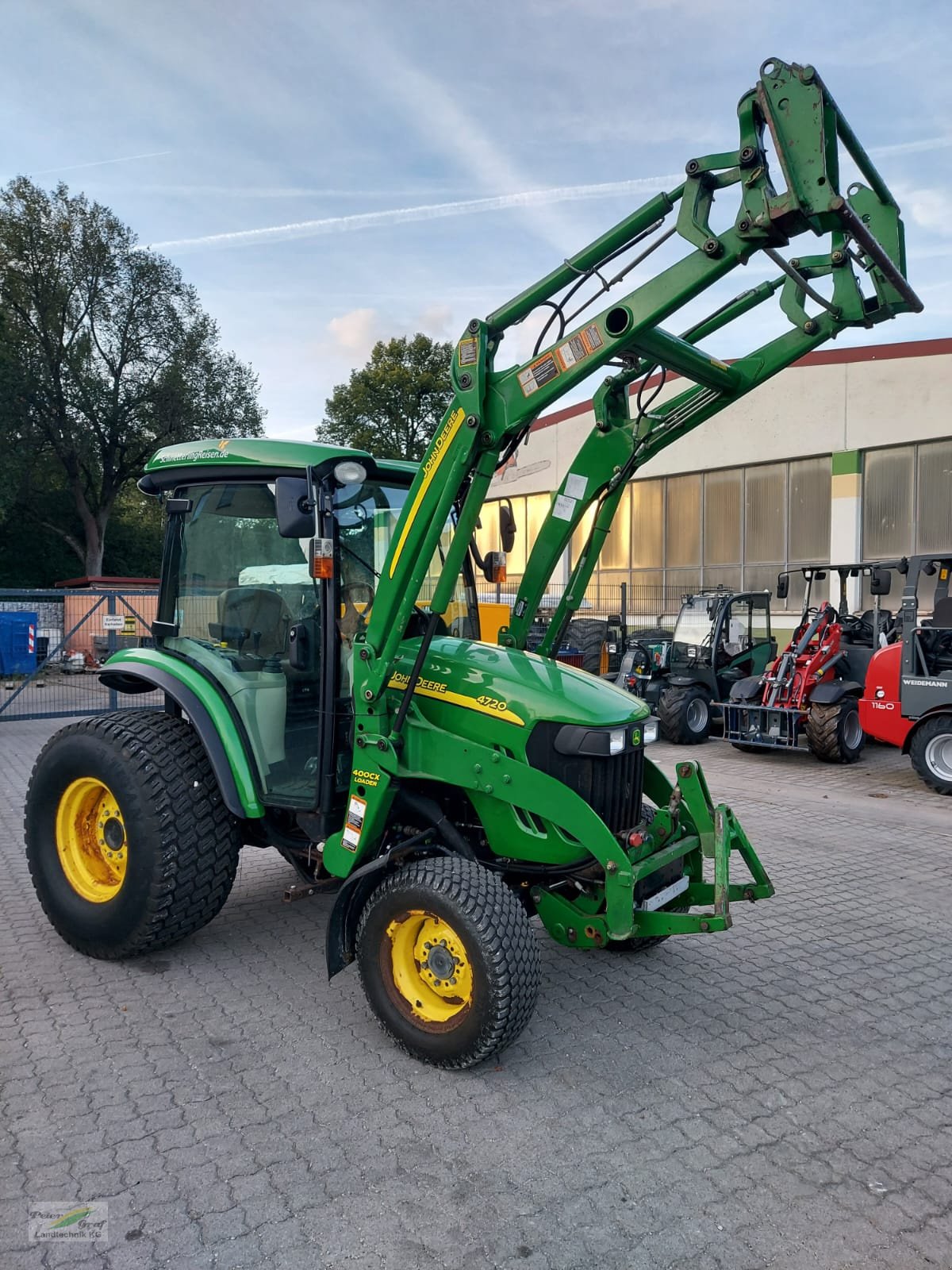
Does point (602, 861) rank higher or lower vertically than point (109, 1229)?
higher

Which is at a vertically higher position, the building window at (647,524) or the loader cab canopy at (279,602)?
the building window at (647,524)

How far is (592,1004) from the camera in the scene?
398cm

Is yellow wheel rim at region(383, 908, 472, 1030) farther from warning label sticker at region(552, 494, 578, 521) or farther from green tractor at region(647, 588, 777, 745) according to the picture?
green tractor at region(647, 588, 777, 745)

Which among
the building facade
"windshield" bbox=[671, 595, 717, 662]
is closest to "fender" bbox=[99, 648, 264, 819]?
"windshield" bbox=[671, 595, 717, 662]

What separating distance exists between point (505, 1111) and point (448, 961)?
0.54m

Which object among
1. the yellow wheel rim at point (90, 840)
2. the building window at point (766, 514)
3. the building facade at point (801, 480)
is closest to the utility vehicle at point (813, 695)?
the building facade at point (801, 480)

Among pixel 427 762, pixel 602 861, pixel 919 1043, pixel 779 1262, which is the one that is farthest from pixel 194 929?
pixel 919 1043

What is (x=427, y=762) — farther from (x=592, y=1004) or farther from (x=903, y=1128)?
(x=903, y=1128)

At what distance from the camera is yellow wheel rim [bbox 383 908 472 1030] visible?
3375 mm

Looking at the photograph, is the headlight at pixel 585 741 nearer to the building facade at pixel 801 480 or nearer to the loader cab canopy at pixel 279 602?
the loader cab canopy at pixel 279 602

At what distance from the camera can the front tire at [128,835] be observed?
4082mm

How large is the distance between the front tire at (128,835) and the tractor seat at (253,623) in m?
A: 0.52

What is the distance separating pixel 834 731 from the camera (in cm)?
1034

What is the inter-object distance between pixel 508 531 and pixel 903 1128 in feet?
9.44
